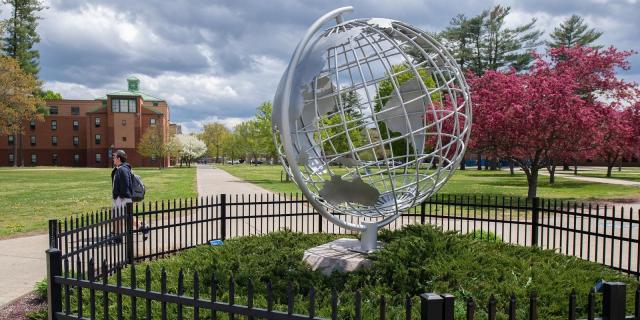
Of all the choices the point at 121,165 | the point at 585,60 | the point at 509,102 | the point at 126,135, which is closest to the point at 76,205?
the point at 121,165

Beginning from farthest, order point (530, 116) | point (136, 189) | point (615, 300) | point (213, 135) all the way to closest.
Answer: point (213, 135) → point (530, 116) → point (136, 189) → point (615, 300)

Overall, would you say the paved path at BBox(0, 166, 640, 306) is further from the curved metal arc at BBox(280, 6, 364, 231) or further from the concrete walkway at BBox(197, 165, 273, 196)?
the concrete walkway at BBox(197, 165, 273, 196)

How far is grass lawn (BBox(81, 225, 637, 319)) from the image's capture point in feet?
18.2

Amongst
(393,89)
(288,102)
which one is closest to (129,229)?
(288,102)

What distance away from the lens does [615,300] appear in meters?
2.94

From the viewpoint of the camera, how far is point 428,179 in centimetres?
722

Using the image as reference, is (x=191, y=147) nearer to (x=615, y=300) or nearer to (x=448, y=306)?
(x=448, y=306)

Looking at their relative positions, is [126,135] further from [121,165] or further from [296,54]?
[296,54]

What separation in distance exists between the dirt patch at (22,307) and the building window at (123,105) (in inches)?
2721

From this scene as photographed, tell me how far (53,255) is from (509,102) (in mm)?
17333

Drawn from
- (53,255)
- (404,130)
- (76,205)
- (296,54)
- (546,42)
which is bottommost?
(76,205)

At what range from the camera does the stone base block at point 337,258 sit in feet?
22.3

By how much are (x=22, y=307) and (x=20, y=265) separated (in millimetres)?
2734

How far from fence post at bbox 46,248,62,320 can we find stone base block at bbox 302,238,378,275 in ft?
11.7
